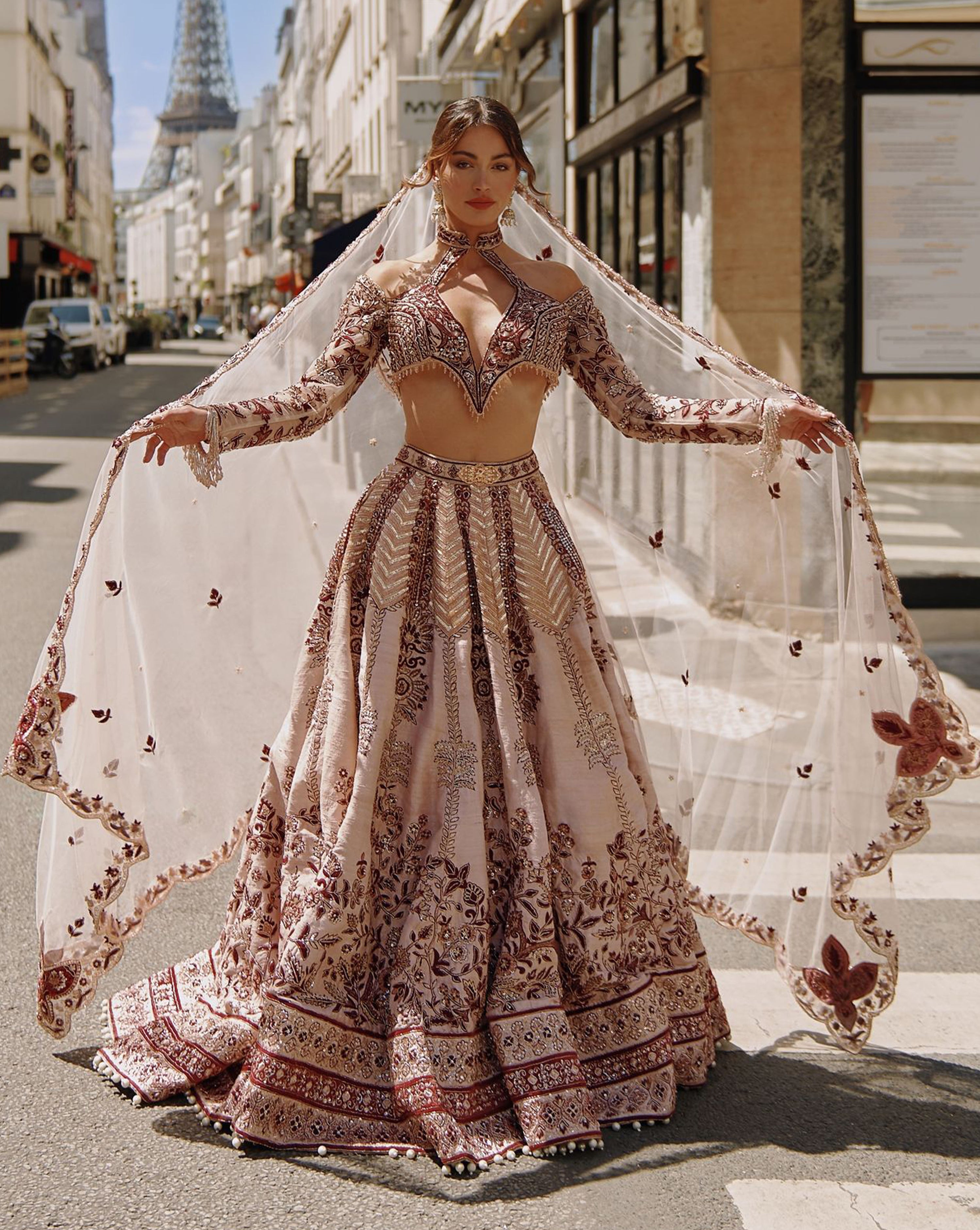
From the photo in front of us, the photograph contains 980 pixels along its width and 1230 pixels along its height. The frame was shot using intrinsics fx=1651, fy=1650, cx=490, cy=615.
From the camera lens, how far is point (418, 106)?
16750mm

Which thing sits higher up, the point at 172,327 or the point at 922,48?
the point at 172,327

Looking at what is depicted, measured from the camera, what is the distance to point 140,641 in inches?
165

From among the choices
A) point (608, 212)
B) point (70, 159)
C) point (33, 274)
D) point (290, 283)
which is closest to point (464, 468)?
point (608, 212)

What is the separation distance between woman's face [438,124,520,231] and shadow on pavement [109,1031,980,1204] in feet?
6.84

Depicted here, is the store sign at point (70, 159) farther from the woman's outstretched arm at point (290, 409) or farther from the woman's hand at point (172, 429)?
the woman's hand at point (172, 429)

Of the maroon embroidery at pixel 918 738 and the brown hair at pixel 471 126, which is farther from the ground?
the brown hair at pixel 471 126

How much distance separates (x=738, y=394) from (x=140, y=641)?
165 centimetres

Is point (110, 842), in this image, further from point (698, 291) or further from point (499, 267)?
point (698, 291)

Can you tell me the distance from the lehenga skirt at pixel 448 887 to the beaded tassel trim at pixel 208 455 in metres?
0.36

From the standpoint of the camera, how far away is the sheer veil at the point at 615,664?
3.98 metres

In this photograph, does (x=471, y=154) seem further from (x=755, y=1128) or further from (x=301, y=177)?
(x=301, y=177)

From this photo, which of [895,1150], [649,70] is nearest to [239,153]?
[649,70]

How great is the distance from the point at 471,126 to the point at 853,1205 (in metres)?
2.45

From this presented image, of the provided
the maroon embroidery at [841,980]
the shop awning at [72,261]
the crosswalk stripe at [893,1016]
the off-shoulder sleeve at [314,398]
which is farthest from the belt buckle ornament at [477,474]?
the shop awning at [72,261]
